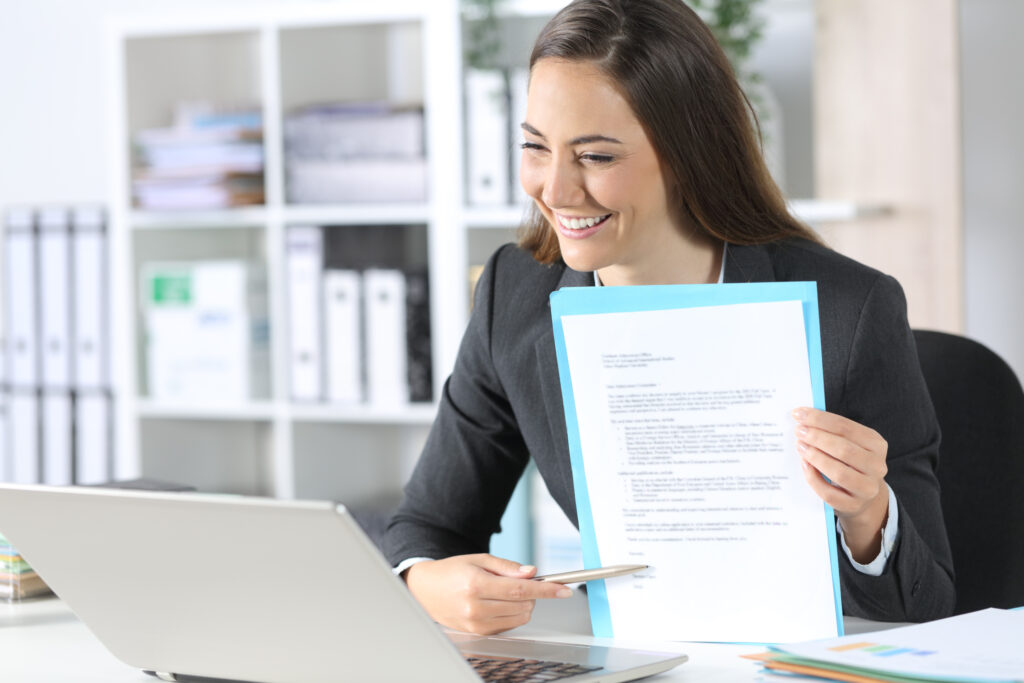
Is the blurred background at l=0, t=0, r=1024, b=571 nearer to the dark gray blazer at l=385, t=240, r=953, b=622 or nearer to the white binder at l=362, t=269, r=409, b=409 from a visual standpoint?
the white binder at l=362, t=269, r=409, b=409

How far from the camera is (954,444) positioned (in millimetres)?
1388

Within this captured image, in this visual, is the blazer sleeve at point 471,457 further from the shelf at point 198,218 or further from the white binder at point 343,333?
the shelf at point 198,218

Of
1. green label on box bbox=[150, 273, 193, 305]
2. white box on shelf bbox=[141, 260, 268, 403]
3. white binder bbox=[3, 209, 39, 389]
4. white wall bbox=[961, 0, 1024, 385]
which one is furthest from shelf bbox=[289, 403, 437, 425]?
white wall bbox=[961, 0, 1024, 385]

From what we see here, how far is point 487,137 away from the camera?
2705 mm

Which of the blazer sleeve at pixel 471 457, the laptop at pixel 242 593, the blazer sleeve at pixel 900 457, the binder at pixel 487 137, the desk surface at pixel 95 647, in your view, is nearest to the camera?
the laptop at pixel 242 593

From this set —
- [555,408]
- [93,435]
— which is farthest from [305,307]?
[555,408]

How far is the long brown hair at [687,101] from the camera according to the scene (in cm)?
127

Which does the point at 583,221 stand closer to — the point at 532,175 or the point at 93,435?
the point at 532,175

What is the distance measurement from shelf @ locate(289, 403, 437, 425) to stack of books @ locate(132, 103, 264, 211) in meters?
→ 0.50

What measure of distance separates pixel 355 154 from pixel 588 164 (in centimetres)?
164

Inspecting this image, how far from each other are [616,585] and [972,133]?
6.66 ft

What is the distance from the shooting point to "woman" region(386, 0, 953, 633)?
1.14m

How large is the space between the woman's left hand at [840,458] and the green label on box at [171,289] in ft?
7.08

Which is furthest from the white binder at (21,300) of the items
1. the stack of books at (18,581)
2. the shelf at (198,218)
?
the stack of books at (18,581)
